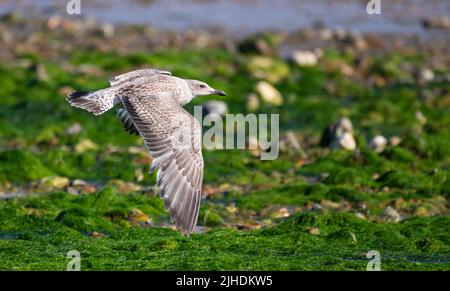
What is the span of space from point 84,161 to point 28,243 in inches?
168

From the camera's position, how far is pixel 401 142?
14.5 metres

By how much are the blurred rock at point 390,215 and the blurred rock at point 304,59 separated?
30.1 feet

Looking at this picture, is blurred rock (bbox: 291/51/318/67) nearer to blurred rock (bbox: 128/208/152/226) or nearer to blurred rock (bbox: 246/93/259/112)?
blurred rock (bbox: 246/93/259/112)

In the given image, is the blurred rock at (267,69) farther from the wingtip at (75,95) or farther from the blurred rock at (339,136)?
the wingtip at (75,95)

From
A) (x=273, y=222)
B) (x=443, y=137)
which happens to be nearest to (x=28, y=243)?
(x=273, y=222)

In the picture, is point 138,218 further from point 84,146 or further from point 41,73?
point 41,73

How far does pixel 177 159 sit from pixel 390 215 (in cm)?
334

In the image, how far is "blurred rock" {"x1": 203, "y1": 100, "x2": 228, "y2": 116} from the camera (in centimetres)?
1650

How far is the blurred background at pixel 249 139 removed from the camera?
970cm

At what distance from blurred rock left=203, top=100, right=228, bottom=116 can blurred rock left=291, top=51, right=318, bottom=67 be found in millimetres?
3830

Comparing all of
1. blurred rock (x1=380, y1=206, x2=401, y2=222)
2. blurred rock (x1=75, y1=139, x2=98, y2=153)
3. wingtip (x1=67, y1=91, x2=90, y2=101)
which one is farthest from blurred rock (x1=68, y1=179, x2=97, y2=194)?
blurred rock (x1=380, y1=206, x2=401, y2=222)

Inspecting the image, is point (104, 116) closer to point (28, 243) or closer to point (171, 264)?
point (28, 243)

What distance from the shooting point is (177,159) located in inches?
349

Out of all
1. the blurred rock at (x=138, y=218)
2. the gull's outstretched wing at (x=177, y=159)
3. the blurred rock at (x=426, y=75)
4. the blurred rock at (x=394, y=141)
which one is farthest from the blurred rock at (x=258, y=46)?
the gull's outstretched wing at (x=177, y=159)
